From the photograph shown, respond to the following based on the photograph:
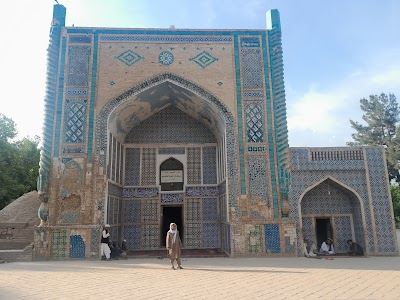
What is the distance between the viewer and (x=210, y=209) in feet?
35.3

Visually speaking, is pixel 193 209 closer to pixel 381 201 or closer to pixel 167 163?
pixel 167 163

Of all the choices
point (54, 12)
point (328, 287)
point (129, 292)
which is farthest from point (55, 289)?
point (54, 12)

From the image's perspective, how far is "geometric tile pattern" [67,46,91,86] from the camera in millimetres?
9500

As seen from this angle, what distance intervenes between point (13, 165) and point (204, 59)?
12.4 meters

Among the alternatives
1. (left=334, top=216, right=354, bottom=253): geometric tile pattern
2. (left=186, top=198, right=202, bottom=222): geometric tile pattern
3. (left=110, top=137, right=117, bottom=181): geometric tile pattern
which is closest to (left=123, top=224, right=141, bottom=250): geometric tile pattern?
(left=186, top=198, right=202, bottom=222): geometric tile pattern

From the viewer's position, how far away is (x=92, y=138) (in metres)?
9.09

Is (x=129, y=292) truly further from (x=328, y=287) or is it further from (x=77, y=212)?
(x=77, y=212)

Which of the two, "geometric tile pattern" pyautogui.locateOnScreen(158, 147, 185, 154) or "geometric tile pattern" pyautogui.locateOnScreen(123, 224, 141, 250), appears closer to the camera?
"geometric tile pattern" pyautogui.locateOnScreen(123, 224, 141, 250)

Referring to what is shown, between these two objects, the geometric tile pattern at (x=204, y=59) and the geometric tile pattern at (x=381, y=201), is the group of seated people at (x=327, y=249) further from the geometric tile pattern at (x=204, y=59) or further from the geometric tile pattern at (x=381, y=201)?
the geometric tile pattern at (x=204, y=59)

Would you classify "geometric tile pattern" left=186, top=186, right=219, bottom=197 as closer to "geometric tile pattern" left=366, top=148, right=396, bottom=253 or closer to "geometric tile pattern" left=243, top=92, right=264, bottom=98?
"geometric tile pattern" left=243, top=92, right=264, bottom=98

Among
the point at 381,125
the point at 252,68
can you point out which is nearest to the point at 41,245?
the point at 252,68

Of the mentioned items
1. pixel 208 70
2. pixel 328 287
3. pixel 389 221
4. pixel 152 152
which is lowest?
pixel 328 287

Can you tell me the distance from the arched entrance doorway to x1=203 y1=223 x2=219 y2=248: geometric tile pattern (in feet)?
9.29

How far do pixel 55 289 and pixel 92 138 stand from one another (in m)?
5.32
